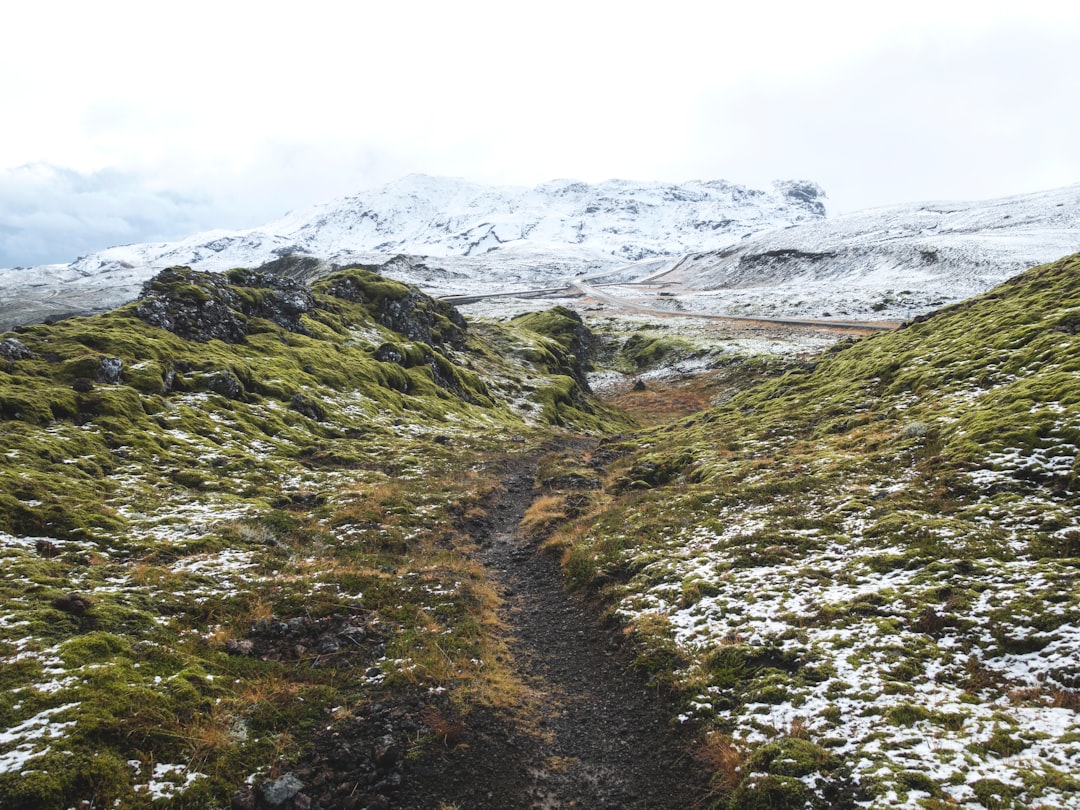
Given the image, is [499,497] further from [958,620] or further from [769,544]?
[958,620]

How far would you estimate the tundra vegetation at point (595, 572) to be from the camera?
399 inches

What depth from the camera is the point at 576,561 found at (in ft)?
73.0

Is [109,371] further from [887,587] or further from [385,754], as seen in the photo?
[887,587]

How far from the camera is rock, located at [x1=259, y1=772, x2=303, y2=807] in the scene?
979 centimetres

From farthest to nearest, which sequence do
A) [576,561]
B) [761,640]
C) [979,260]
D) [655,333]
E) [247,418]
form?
[979,260]
[655,333]
[247,418]
[576,561]
[761,640]

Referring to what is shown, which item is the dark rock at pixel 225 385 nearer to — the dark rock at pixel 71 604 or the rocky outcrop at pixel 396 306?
the dark rock at pixel 71 604

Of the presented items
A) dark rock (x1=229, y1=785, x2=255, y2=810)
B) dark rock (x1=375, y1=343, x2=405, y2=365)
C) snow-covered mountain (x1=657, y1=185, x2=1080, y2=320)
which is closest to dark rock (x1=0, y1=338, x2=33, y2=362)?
dark rock (x1=229, y1=785, x2=255, y2=810)

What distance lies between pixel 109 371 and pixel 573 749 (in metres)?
33.5

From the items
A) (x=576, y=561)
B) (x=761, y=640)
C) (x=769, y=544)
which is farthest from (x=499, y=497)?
(x=761, y=640)

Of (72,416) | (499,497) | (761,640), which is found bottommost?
(499,497)

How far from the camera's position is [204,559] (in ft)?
60.8

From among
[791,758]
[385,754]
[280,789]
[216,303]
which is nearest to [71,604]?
[280,789]

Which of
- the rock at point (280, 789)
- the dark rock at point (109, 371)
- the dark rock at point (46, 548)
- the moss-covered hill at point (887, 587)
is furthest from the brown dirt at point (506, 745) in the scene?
the dark rock at point (109, 371)

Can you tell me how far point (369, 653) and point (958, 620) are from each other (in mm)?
15019
